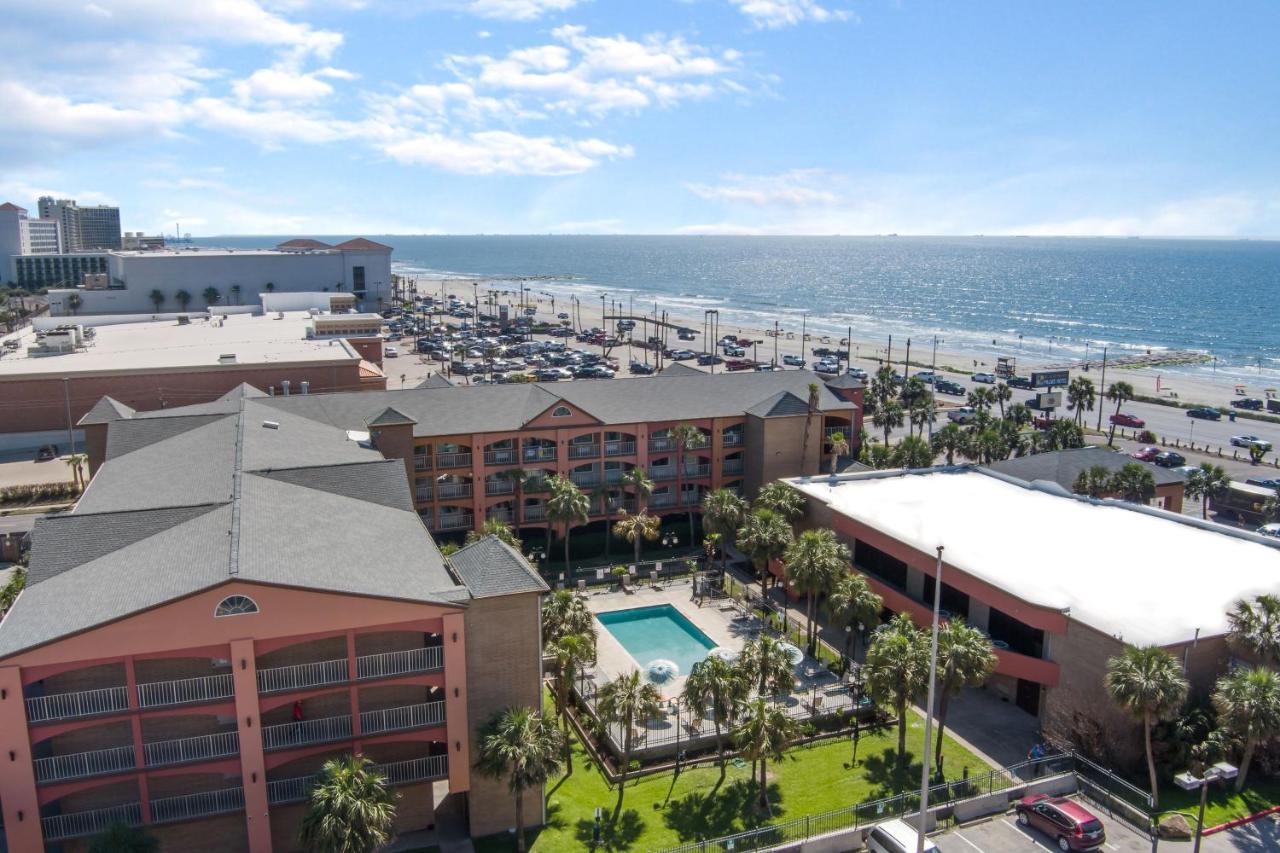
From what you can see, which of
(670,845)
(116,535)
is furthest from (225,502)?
(670,845)

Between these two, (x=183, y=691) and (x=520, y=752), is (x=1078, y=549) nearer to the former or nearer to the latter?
(x=520, y=752)

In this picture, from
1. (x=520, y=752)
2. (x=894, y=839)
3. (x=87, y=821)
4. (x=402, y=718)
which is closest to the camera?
(x=87, y=821)

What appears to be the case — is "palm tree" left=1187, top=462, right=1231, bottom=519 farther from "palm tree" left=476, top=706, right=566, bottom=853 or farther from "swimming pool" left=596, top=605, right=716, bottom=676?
"palm tree" left=476, top=706, right=566, bottom=853

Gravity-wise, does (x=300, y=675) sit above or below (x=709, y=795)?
above

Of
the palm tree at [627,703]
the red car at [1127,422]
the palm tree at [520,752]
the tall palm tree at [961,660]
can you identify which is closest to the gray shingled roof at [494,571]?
the palm tree at [520,752]

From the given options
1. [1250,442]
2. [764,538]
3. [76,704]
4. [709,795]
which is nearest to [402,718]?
[76,704]

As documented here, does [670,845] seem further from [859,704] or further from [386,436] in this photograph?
[386,436]

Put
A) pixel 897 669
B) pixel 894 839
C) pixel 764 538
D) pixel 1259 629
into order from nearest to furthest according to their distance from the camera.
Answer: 1. pixel 894 839
2. pixel 897 669
3. pixel 1259 629
4. pixel 764 538
